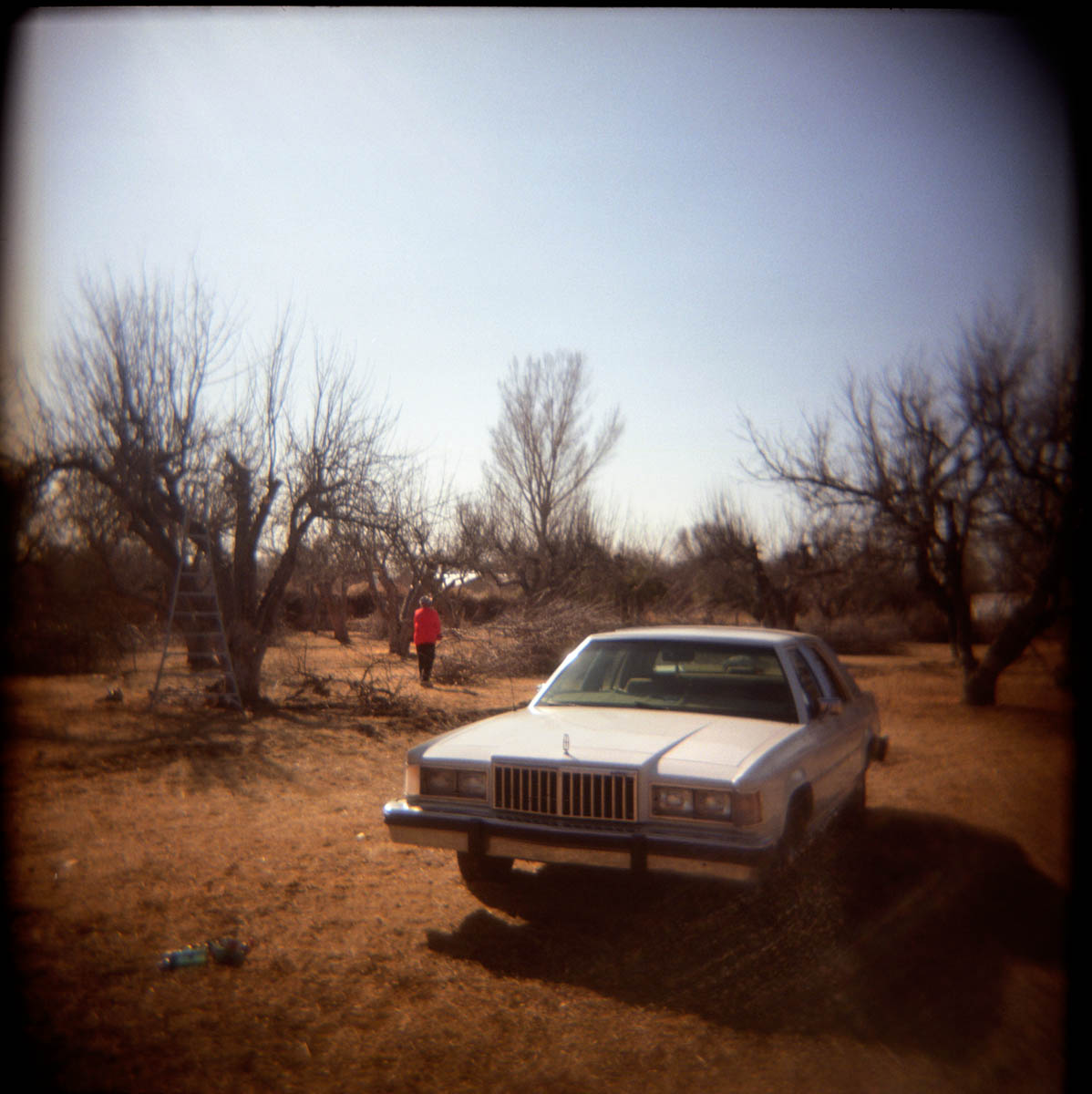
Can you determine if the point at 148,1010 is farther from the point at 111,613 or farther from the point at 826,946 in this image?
the point at 111,613

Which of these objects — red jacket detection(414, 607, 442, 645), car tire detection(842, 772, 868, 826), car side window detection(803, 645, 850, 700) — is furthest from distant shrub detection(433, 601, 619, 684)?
car side window detection(803, 645, 850, 700)

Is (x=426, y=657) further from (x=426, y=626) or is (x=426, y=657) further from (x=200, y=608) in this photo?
(x=200, y=608)

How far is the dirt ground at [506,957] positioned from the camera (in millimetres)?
3047

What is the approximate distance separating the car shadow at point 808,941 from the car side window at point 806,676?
93cm

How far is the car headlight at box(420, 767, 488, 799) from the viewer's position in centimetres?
436

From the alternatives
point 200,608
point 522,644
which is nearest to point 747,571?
point 522,644

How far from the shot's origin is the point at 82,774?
7.98 m

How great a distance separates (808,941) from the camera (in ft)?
13.6

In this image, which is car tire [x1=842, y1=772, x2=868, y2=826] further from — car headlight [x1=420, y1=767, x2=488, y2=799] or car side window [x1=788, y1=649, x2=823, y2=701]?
car headlight [x1=420, y1=767, x2=488, y2=799]

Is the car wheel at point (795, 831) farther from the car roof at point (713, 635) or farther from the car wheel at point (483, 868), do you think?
the car wheel at point (483, 868)

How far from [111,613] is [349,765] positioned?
9559 millimetres

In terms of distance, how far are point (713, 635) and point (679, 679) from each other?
0.37 meters

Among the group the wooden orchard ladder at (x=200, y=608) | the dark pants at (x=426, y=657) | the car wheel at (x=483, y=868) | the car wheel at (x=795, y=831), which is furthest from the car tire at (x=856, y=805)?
the dark pants at (x=426, y=657)

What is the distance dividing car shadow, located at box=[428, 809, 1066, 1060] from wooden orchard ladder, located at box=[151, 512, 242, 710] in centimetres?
766
